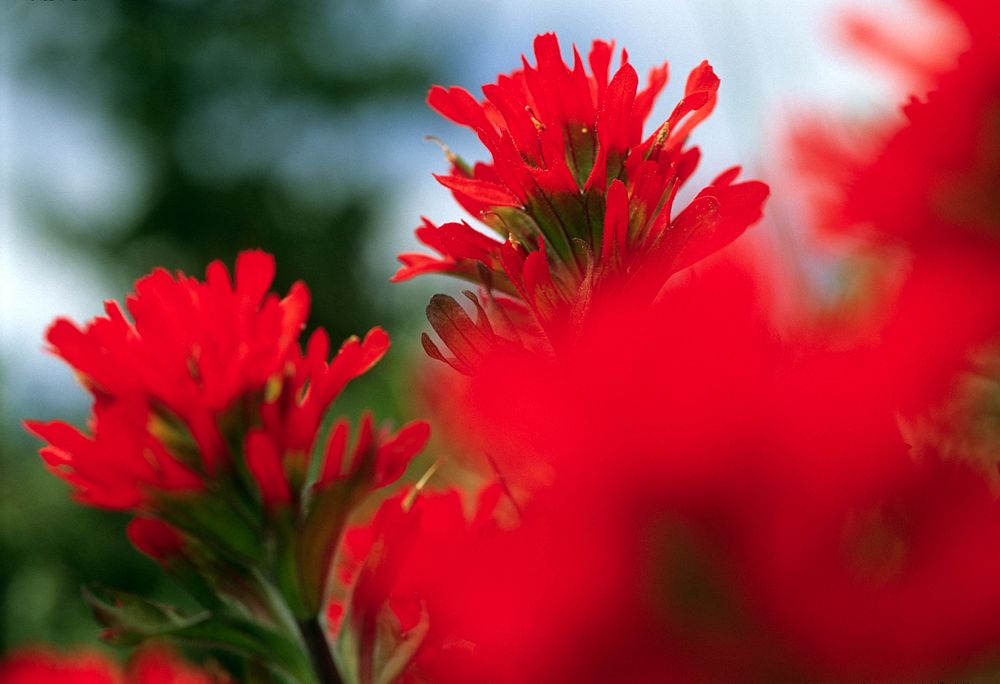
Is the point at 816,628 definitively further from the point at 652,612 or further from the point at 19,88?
the point at 19,88

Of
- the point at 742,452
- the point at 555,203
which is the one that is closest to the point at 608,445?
the point at 742,452

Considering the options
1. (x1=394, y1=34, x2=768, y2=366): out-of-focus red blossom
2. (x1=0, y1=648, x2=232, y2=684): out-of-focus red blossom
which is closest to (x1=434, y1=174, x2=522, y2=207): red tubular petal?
(x1=394, y1=34, x2=768, y2=366): out-of-focus red blossom

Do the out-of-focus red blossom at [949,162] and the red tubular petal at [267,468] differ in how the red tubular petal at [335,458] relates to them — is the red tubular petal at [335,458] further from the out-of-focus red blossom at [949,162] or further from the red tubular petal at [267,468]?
the out-of-focus red blossom at [949,162]

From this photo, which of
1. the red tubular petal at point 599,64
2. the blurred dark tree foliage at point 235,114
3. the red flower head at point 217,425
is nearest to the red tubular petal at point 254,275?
the red flower head at point 217,425

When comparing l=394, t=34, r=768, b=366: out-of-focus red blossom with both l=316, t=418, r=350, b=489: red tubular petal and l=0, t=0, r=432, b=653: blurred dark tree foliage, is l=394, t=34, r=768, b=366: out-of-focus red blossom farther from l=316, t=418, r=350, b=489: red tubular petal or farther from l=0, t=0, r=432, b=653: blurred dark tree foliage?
Result: l=0, t=0, r=432, b=653: blurred dark tree foliage

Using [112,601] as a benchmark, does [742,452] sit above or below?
above

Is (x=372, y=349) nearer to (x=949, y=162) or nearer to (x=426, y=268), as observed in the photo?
(x=426, y=268)
